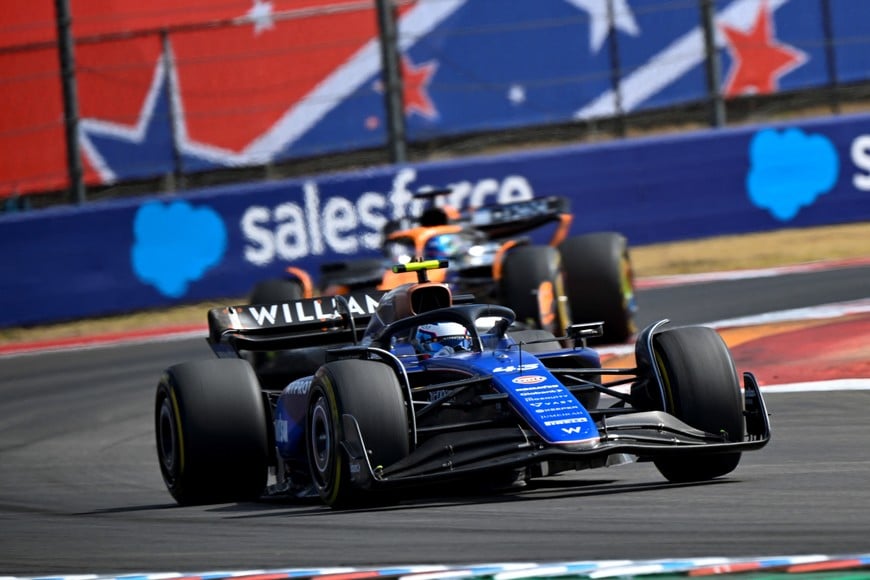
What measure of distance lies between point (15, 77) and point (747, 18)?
9.56 m

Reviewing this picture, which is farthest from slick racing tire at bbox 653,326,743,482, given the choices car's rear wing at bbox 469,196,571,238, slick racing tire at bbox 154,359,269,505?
car's rear wing at bbox 469,196,571,238

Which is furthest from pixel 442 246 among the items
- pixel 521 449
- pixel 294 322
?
pixel 521 449

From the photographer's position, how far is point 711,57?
1820cm

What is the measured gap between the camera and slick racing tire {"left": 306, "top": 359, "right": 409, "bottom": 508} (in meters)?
7.35

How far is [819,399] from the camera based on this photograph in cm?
1048

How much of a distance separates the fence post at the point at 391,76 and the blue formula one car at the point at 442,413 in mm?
9402

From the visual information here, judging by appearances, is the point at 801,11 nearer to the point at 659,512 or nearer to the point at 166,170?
the point at 166,170

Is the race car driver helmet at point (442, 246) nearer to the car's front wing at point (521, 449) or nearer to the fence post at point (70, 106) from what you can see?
the fence post at point (70, 106)

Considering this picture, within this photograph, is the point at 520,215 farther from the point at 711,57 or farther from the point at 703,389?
the point at 703,389

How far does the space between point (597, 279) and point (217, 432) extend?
5.65 metres

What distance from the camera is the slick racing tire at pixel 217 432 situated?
338 inches

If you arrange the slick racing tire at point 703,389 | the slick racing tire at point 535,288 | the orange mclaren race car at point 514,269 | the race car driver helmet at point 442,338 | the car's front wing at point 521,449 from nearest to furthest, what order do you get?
the car's front wing at point 521,449
the slick racing tire at point 703,389
the race car driver helmet at point 442,338
the slick racing tire at point 535,288
the orange mclaren race car at point 514,269

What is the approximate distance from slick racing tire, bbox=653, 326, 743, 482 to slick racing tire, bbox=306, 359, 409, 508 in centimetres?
126

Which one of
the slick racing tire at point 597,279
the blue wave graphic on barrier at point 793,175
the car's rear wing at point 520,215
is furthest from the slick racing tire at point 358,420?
the blue wave graphic on barrier at point 793,175
